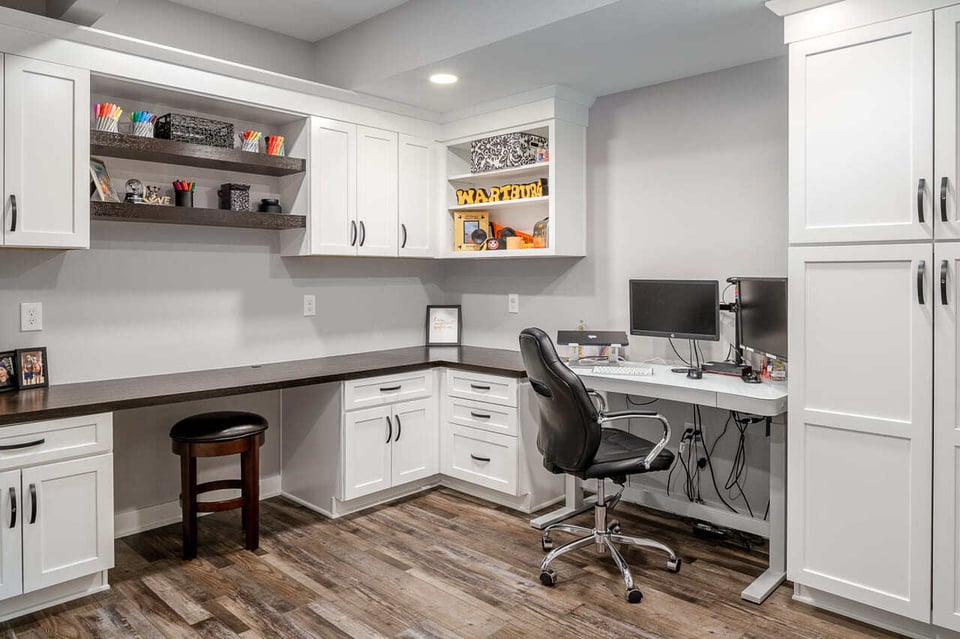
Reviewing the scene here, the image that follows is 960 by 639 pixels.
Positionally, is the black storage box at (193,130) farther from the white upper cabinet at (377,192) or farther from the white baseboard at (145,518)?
the white baseboard at (145,518)

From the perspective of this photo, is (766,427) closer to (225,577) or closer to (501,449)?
(501,449)

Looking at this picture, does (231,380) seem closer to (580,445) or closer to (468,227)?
(580,445)

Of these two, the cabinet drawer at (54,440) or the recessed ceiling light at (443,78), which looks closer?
the cabinet drawer at (54,440)

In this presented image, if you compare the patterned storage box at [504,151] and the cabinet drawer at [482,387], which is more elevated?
the patterned storage box at [504,151]

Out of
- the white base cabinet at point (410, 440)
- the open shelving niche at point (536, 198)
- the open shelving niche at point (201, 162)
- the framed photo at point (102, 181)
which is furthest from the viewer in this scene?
the open shelving niche at point (536, 198)

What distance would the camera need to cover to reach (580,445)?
2674 millimetres

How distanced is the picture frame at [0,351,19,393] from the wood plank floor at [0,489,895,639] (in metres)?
0.91

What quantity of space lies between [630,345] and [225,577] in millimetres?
2361

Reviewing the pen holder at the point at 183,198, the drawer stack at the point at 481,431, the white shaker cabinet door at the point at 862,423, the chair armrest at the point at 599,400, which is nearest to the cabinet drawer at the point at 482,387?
the drawer stack at the point at 481,431

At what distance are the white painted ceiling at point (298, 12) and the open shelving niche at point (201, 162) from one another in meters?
0.55

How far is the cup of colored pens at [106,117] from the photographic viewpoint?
9.49 ft

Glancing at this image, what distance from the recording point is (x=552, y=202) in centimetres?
369

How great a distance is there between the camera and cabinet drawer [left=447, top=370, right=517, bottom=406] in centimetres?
357

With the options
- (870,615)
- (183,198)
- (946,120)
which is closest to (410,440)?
(183,198)
